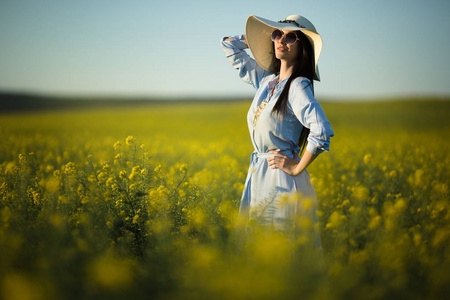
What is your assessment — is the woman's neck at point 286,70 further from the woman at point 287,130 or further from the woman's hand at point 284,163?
the woman's hand at point 284,163

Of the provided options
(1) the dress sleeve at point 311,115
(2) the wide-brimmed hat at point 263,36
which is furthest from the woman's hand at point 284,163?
(2) the wide-brimmed hat at point 263,36

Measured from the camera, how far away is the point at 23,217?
224cm

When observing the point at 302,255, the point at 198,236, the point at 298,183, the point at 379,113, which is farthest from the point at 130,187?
the point at 379,113

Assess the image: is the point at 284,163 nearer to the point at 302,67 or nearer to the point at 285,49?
the point at 302,67

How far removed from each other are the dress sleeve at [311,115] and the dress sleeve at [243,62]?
0.54 metres

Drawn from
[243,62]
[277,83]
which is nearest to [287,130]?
[277,83]

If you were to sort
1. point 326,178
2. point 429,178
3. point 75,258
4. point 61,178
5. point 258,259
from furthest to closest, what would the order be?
point 326,178 → point 429,178 → point 61,178 → point 75,258 → point 258,259

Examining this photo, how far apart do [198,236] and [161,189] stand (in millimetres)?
503

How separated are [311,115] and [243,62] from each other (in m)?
0.82

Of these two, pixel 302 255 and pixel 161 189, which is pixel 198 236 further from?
pixel 302 255

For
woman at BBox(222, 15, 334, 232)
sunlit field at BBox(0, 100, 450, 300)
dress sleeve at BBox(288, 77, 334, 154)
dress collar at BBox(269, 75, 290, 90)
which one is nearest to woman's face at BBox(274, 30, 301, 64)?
woman at BBox(222, 15, 334, 232)

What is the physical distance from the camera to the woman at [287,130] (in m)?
1.84

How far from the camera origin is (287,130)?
1.97 meters

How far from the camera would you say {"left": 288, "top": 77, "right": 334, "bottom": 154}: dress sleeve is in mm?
1772
